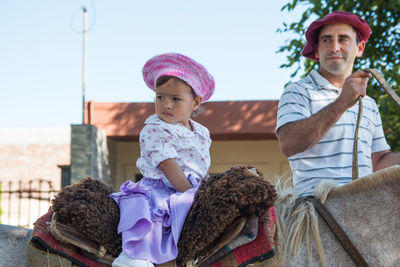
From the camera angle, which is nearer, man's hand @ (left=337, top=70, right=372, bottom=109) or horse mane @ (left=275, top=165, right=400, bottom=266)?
horse mane @ (left=275, top=165, right=400, bottom=266)

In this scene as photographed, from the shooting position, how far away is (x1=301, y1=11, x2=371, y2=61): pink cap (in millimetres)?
2420

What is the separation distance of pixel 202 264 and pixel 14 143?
2284cm

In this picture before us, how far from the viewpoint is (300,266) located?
1767mm

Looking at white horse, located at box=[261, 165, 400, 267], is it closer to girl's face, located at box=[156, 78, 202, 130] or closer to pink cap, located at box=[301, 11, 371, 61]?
girl's face, located at box=[156, 78, 202, 130]

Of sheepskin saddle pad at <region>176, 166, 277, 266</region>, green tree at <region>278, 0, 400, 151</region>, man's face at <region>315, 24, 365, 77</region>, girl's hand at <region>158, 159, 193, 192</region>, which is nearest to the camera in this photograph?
sheepskin saddle pad at <region>176, 166, 277, 266</region>

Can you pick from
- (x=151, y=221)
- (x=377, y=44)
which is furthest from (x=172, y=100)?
(x=377, y=44)

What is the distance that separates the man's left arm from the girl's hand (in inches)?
49.9

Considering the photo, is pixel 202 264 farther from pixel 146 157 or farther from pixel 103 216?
pixel 146 157

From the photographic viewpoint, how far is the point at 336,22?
2.44 metres

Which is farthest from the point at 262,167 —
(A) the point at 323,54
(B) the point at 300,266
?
(B) the point at 300,266

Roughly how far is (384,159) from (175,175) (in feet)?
4.40

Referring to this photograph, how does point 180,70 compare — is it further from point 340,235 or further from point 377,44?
point 377,44

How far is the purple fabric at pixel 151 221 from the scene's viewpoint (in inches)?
67.1

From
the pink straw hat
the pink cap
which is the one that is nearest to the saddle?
the pink straw hat
